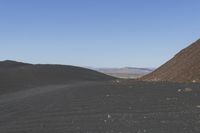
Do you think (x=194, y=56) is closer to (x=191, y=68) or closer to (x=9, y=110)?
(x=191, y=68)

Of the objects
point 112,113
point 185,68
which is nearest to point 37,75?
Answer: point 185,68

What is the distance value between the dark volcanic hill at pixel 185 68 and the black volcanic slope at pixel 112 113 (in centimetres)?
1150

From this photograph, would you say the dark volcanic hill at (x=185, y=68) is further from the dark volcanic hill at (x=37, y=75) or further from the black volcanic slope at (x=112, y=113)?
the black volcanic slope at (x=112, y=113)

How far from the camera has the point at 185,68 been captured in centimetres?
3077

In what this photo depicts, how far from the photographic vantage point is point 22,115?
44.0ft

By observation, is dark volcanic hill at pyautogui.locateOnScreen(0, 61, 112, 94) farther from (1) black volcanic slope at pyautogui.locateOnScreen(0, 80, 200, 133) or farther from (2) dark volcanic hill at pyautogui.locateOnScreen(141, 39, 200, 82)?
(1) black volcanic slope at pyautogui.locateOnScreen(0, 80, 200, 133)

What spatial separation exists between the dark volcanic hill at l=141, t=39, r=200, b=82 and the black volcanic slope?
11.5m

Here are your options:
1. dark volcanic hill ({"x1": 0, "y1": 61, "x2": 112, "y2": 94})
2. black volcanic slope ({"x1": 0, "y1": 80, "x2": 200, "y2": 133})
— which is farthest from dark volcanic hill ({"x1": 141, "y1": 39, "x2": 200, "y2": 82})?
black volcanic slope ({"x1": 0, "y1": 80, "x2": 200, "y2": 133})

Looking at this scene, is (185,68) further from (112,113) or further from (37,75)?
(112,113)

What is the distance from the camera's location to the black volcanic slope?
10141mm

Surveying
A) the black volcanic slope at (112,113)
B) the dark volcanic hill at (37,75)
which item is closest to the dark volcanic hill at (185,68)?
the dark volcanic hill at (37,75)

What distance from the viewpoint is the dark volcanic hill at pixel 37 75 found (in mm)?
28531

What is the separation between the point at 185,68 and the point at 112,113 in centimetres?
1919

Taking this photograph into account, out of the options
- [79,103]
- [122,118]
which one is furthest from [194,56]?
[122,118]
